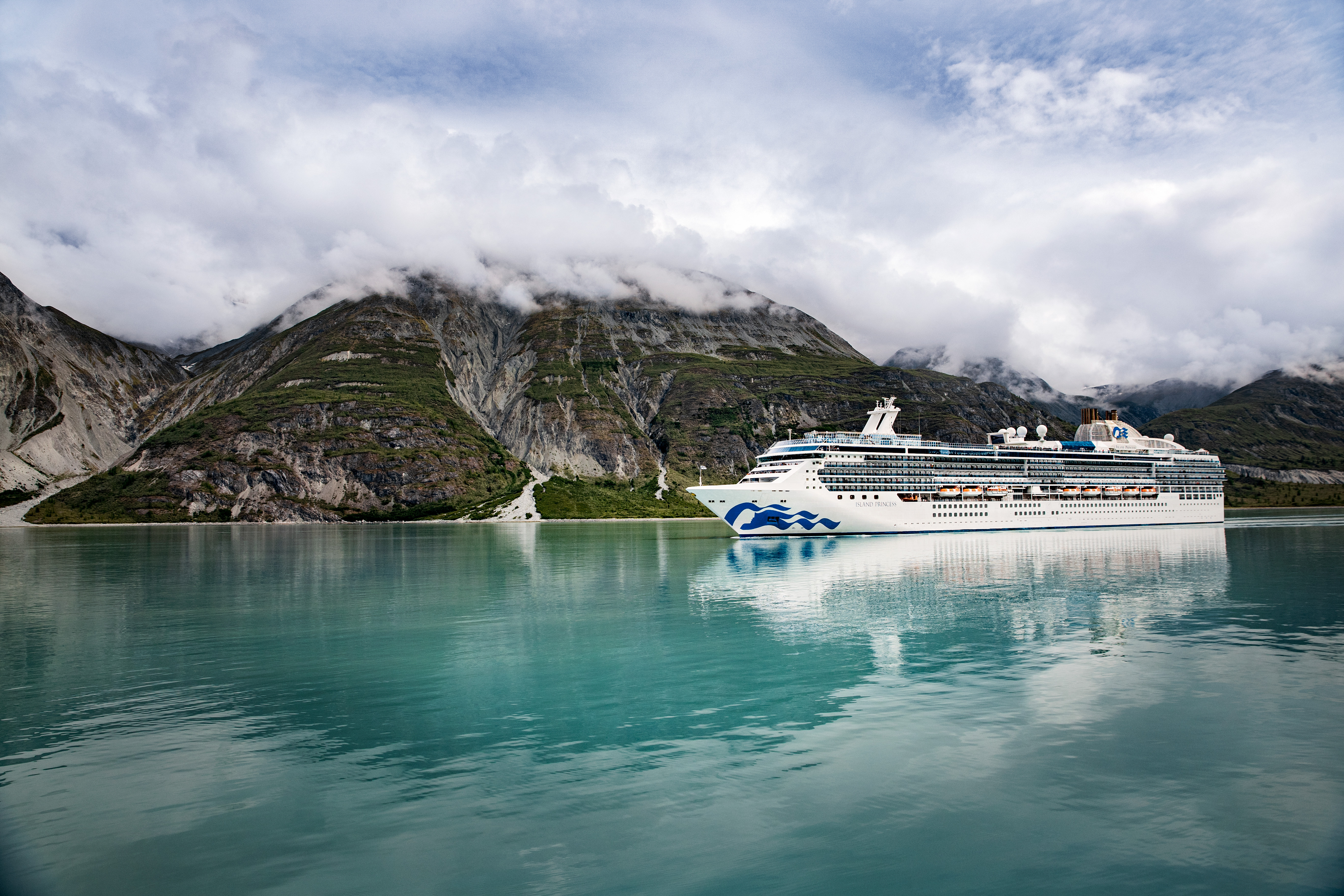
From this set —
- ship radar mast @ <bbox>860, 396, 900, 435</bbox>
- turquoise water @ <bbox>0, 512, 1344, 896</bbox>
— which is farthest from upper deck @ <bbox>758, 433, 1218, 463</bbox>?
turquoise water @ <bbox>0, 512, 1344, 896</bbox>

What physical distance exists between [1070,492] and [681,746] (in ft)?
450

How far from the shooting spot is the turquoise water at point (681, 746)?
14672 mm

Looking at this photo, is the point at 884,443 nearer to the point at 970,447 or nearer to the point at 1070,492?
the point at 970,447

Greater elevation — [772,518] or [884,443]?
[884,443]

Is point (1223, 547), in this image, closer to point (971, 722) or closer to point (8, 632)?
point (971, 722)

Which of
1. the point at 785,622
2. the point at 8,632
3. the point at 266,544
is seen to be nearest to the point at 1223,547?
the point at 785,622

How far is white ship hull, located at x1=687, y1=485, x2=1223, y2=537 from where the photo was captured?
11244 centimetres

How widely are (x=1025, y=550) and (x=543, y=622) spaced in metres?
63.9

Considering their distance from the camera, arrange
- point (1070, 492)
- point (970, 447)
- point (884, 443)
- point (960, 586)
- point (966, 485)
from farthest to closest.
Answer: point (1070, 492) < point (970, 447) < point (966, 485) < point (884, 443) < point (960, 586)

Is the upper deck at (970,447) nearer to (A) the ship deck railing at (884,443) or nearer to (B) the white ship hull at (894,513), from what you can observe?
(A) the ship deck railing at (884,443)

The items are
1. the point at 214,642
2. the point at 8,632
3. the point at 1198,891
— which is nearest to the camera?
the point at 1198,891

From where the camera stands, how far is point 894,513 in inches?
4717

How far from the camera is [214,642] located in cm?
3641

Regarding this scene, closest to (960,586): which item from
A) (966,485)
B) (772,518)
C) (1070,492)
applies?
(772,518)
